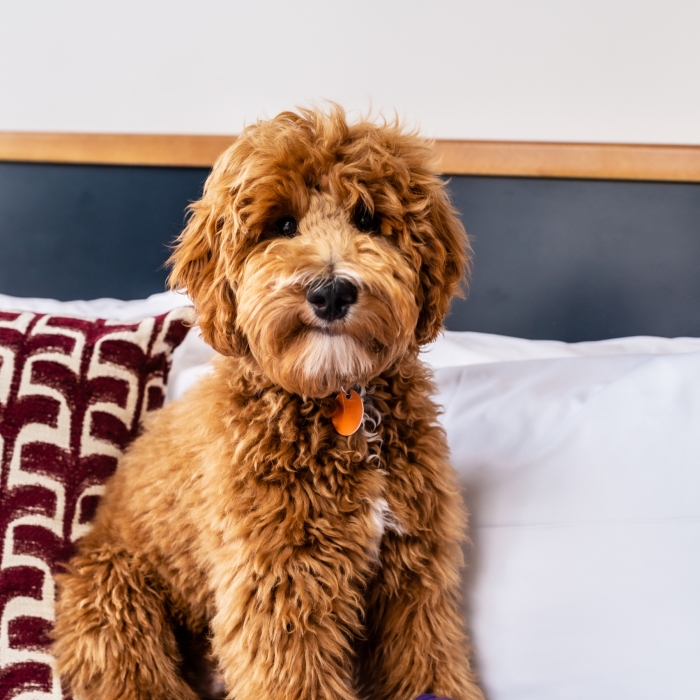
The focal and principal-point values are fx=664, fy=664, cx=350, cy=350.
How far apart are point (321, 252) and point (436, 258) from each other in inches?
9.3

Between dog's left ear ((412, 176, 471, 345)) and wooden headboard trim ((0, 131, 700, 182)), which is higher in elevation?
wooden headboard trim ((0, 131, 700, 182))

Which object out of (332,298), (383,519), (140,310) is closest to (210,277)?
(332,298)

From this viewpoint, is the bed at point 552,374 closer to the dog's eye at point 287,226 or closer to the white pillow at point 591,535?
the white pillow at point 591,535

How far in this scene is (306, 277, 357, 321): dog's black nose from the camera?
3.67ft

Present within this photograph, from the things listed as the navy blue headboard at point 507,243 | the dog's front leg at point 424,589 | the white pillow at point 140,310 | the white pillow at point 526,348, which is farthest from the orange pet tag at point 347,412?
the navy blue headboard at point 507,243

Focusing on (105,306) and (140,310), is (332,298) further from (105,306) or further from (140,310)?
(105,306)

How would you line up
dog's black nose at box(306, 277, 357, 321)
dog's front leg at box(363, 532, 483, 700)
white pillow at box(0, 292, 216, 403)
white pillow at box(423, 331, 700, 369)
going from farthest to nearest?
white pillow at box(0, 292, 216, 403)
white pillow at box(423, 331, 700, 369)
dog's front leg at box(363, 532, 483, 700)
dog's black nose at box(306, 277, 357, 321)

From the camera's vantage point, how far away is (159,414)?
5.38ft

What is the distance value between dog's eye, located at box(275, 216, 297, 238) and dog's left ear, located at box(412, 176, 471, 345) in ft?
0.75

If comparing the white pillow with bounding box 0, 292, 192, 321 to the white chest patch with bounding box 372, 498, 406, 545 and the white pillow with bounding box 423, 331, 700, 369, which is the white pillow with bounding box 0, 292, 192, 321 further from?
the white chest patch with bounding box 372, 498, 406, 545

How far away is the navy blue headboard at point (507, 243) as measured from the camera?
6.36ft

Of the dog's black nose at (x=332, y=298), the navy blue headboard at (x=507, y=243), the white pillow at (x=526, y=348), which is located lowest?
the dog's black nose at (x=332, y=298)

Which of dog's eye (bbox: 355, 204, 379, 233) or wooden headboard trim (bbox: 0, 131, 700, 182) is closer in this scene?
dog's eye (bbox: 355, 204, 379, 233)

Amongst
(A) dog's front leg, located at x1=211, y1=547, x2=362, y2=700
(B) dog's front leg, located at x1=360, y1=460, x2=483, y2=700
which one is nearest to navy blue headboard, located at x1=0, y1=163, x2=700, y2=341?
(B) dog's front leg, located at x1=360, y1=460, x2=483, y2=700
